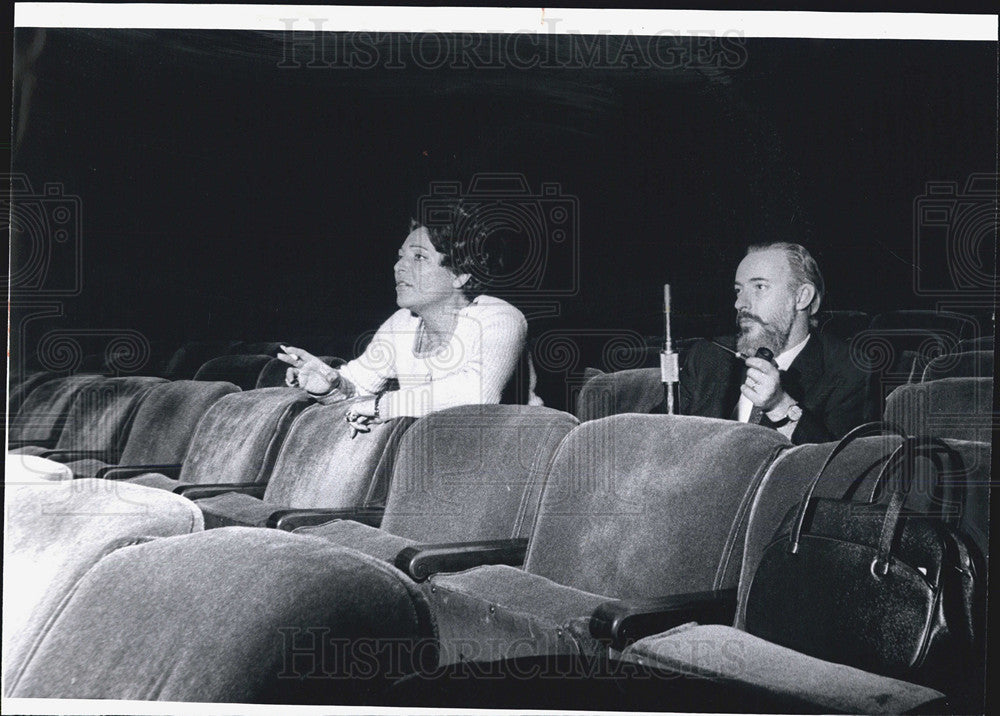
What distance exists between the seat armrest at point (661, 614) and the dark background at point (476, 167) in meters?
0.63

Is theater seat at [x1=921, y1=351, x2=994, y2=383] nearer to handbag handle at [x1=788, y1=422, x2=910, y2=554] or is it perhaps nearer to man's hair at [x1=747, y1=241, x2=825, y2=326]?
handbag handle at [x1=788, y1=422, x2=910, y2=554]

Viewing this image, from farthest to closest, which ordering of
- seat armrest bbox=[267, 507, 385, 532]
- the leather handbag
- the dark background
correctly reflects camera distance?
seat armrest bbox=[267, 507, 385, 532], the dark background, the leather handbag

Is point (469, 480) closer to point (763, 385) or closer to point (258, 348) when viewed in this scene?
point (258, 348)

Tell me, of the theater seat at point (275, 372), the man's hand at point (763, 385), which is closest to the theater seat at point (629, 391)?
the man's hand at point (763, 385)

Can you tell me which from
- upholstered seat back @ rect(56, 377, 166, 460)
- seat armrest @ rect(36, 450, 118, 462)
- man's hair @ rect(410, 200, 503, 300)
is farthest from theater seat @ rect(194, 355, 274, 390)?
man's hair @ rect(410, 200, 503, 300)

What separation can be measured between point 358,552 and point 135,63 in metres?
1.42

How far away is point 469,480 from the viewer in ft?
8.50

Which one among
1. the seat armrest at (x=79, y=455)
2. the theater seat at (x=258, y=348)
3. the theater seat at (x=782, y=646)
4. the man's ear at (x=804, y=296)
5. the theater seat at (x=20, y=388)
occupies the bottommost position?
the theater seat at (x=782, y=646)

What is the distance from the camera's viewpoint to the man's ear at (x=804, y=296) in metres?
2.50

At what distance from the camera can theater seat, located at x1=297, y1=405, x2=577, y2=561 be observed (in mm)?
2570

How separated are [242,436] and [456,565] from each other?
27.2 inches

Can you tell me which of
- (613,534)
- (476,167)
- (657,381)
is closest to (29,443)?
(476,167)

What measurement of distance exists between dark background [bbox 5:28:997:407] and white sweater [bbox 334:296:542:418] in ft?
0.20

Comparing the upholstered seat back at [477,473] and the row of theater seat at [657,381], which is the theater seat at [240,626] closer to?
the upholstered seat back at [477,473]
